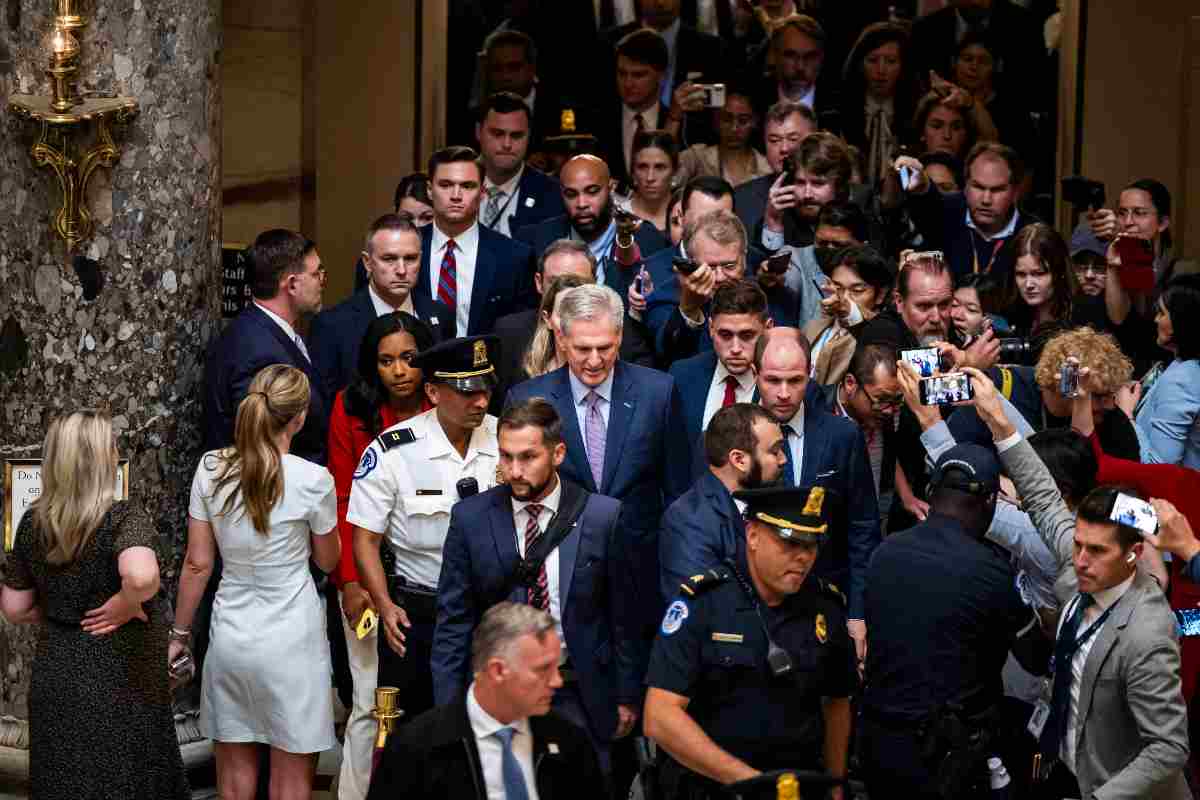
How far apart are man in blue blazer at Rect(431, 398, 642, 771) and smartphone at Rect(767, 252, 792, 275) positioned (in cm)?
210

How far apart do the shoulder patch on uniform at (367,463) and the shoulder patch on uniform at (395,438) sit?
45mm

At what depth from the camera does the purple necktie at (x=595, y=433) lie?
22.1 feet

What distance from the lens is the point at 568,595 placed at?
19.6 ft

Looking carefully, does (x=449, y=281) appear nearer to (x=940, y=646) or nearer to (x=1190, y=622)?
(x=940, y=646)

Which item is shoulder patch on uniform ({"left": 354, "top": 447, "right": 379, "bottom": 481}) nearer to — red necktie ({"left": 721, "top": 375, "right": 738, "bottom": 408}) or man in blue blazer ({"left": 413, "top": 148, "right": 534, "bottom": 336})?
red necktie ({"left": 721, "top": 375, "right": 738, "bottom": 408})

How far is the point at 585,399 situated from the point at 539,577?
0.98 metres

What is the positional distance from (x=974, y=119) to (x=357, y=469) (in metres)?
5.19

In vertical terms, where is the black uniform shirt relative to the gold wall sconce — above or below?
below

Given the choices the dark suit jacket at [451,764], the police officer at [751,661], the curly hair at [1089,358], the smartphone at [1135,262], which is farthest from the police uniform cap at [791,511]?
the smartphone at [1135,262]

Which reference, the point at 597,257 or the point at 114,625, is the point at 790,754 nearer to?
the point at 114,625

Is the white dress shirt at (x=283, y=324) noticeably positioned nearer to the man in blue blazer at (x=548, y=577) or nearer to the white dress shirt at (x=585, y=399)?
the white dress shirt at (x=585, y=399)

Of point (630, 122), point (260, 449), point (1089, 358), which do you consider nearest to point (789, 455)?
point (1089, 358)

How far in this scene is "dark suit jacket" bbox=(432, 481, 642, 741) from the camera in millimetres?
5953

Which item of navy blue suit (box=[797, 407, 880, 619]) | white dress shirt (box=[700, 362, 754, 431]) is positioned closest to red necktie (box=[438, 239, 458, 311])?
white dress shirt (box=[700, 362, 754, 431])
